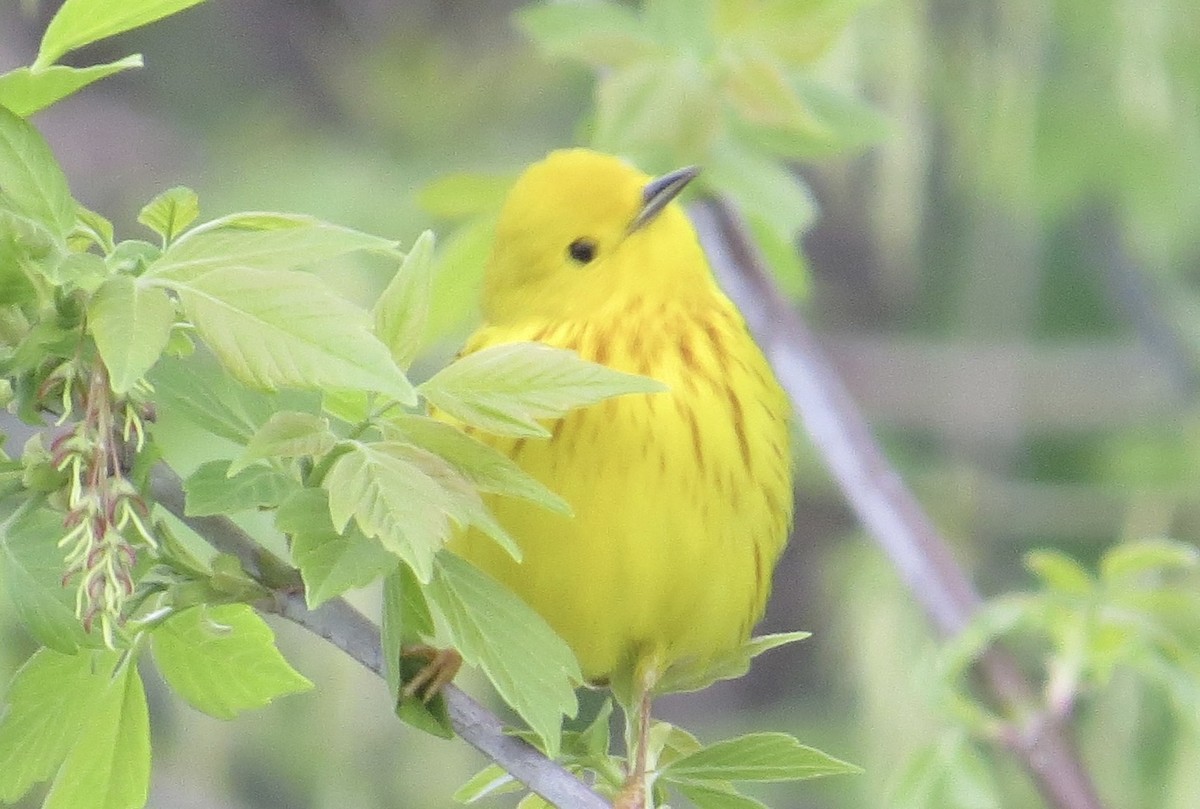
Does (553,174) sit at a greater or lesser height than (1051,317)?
greater

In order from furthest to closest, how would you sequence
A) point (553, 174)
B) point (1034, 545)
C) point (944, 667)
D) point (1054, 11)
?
point (1034, 545) → point (1054, 11) → point (944, 667) → point (553, 174)

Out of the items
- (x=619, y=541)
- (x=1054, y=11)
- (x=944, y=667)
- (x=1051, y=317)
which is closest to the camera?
(x=619, y=541)

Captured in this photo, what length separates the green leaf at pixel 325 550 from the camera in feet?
3.42

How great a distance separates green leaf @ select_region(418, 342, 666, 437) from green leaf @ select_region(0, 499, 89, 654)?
257 mm

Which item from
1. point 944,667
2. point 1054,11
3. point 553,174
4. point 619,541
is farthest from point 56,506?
point 1054,11

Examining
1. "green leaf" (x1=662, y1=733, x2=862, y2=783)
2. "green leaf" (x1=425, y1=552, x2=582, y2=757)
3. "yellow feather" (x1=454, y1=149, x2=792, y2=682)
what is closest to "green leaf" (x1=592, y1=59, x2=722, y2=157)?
"yellow feather" (x1=454, y1=149, x2=792, y2=682)

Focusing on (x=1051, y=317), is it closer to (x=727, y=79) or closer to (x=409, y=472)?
(x=727, y=79)

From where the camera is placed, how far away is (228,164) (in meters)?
5.25

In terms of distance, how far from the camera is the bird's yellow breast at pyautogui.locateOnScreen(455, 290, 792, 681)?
163 centimetres

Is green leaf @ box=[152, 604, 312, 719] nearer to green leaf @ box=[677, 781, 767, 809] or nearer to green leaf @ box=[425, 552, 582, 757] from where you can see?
green leaf @ box=[425, 552, 582, 757]

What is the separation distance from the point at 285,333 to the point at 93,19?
236 millimetres

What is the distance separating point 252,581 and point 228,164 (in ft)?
14.0

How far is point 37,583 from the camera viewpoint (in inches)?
43.1

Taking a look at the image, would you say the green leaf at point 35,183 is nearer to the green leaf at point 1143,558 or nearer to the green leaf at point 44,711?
the green leaf at point 44,711
